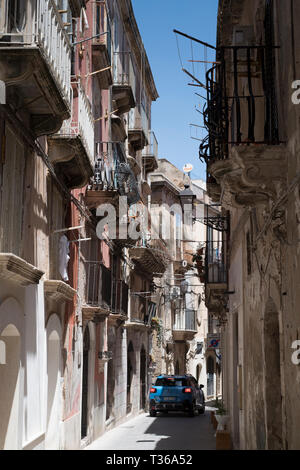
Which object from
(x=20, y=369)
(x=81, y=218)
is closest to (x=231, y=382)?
(x=81, y=218)

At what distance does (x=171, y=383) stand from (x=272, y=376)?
738 inches

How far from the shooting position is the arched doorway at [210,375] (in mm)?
50938

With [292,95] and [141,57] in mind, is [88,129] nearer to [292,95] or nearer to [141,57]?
[292,95]

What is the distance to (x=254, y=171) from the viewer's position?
7090 millimetres

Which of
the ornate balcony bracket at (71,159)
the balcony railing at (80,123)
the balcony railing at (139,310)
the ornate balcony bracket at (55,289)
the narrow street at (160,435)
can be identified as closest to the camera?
the ornate balcony bracket at (55,289)

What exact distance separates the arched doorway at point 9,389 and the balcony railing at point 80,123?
163 inches

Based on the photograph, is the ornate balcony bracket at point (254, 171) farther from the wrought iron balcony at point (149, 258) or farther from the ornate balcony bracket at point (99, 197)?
the wrought iron balcony at point (149, 258)

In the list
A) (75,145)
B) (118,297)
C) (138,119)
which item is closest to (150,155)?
(138,119)

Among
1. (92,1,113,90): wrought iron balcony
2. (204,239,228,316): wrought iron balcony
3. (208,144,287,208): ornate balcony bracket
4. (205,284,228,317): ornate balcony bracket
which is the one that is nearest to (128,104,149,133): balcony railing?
(204,239,228,316): wrought iron balcony

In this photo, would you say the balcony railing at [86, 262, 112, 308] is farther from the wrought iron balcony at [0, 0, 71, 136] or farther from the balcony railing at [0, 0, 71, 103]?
the balcony railing at [0, 0, 71, 103]

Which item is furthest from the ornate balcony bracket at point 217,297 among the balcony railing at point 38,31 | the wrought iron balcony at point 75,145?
the balcony railing at point 38,31

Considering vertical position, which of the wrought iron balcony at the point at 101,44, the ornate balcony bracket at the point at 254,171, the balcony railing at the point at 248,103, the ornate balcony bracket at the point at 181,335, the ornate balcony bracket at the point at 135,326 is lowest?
the ornate balcony bracket at the point at 181,335

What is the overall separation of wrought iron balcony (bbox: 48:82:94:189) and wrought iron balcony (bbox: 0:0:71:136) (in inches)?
63.7

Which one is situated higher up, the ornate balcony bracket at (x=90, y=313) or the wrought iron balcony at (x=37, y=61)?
the wrought iron balcony at (x=37, y=61)
